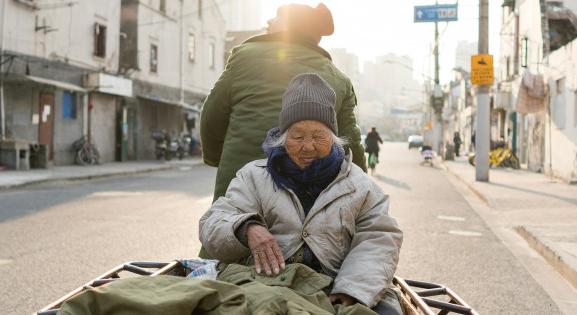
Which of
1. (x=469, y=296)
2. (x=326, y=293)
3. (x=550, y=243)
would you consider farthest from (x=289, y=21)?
(x=550, y=243)

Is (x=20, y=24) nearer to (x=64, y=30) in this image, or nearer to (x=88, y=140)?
(x=64, y=30)

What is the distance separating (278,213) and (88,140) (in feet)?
77.0

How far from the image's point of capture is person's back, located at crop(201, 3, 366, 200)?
2.86 meters

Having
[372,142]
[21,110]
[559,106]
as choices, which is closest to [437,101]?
[372,142]

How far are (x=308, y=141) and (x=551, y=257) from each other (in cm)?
489

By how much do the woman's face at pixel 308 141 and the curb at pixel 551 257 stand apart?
3987 millimetres

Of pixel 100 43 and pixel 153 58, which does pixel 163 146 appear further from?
pixel 100 43

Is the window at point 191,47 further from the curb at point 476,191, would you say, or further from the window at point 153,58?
the curb at point 476,191

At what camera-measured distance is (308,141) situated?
241cm

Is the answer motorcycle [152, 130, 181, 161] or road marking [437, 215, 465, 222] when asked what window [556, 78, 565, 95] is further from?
motorcycle [152, 130, 181, 161]

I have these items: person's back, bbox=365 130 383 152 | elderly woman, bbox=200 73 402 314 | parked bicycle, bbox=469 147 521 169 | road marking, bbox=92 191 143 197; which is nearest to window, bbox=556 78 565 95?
parked bicycle, bbox=469 147 521 169

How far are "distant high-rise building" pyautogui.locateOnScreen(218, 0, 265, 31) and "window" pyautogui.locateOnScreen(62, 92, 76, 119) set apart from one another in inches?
2545

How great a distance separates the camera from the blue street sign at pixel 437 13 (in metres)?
17.5

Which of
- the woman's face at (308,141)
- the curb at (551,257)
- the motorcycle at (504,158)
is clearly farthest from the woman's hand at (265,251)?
the motorcycle at (504,158)
